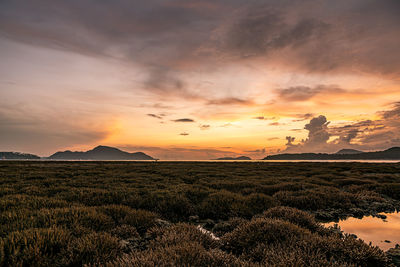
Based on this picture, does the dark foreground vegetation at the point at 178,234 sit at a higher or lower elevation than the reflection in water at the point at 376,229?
higher

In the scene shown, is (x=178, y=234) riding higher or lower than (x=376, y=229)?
higher

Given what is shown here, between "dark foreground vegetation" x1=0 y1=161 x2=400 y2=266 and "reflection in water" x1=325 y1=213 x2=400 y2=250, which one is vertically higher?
"dark foreground vegetation" x1=0 y1=161 x2=400 y2=266

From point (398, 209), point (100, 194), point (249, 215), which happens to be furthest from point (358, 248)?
point (100, 194)

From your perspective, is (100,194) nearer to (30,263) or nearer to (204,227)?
(204,227)

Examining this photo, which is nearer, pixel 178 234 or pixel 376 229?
pixel 178 234

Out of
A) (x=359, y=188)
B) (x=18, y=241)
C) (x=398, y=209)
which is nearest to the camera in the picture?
(x=18, y=241)

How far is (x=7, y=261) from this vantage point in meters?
3.91

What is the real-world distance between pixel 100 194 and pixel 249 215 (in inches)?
298

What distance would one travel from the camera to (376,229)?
722cm

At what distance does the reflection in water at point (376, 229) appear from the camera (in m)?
6.02

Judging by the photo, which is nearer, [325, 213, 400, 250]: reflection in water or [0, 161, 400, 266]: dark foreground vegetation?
[0, 161, 400, 266]: dark foreground vegetation

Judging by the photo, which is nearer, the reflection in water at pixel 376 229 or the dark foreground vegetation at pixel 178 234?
the dark foreground vegetation at pixel 178 234

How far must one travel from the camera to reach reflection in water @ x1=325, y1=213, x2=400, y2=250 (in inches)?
237

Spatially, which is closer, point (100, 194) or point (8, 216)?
point (8, 216)
